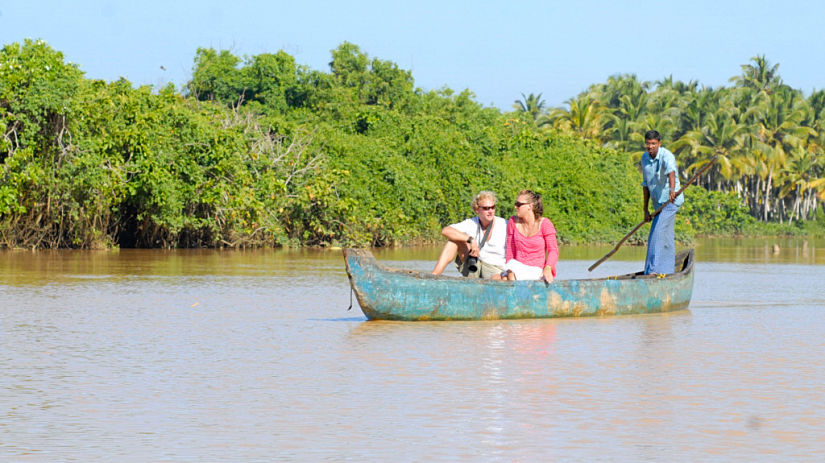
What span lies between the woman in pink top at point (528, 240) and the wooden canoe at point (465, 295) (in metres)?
0.33

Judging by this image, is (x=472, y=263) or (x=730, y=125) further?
(x=730, y=125)

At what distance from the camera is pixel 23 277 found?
19.2 m

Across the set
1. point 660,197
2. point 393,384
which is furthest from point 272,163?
point 393,384

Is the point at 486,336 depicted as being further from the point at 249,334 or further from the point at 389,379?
the point at 389,379

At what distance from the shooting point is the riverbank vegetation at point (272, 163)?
28281mm

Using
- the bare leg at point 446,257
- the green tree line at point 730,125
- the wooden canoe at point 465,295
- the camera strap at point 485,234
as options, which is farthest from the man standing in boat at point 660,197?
the green tree line at point 730,125

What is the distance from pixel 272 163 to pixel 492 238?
2204cm

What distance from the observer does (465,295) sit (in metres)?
12.1

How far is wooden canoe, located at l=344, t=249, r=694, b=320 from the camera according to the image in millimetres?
11938

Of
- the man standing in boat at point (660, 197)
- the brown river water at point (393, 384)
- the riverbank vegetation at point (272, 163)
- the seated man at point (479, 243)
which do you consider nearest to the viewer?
the brown river water at point (393, 384)

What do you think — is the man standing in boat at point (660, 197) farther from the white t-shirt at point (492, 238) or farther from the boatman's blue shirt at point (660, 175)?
the white t-shirt at point (492, 238)

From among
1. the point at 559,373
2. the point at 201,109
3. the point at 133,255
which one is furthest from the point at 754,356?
the point at 201,109

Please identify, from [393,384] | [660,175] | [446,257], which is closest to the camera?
[393,384]

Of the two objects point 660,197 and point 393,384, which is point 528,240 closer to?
point 660,197
